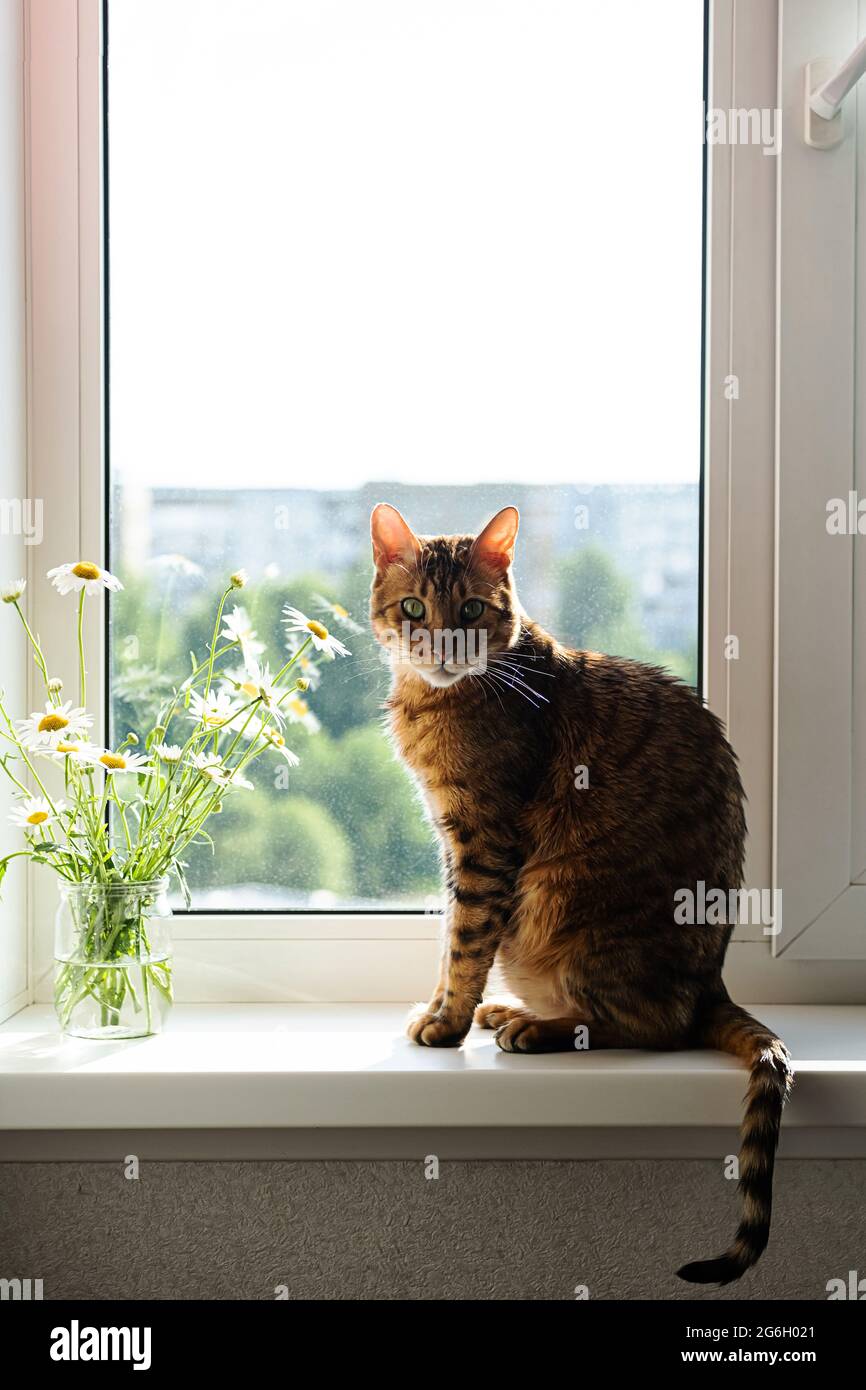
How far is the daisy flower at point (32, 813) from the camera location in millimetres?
1190

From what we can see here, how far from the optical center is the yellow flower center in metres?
1.18

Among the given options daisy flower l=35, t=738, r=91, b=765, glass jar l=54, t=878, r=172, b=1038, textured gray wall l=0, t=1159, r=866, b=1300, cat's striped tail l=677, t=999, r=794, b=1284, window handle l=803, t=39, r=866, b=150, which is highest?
window handle l=803, t=39, r=866, b=150

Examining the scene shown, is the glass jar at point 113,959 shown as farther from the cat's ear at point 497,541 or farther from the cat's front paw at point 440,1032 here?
the cat's ear at point 497,541

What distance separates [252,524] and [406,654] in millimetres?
347

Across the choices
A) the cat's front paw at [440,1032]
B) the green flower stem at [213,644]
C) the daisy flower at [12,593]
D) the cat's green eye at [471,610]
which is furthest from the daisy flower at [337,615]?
the cat's front paw at [440,1032]

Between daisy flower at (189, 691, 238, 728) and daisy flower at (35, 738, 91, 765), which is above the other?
daisy flower at (189, 691, 238, 728)

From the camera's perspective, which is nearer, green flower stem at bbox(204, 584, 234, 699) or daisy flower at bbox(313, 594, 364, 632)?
green flower stem at bbox(204, 584, 234, 699)

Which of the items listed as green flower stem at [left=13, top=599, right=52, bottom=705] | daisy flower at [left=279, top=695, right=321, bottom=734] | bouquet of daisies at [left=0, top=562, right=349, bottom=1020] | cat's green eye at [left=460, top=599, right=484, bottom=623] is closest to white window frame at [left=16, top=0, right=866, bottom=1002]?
green flower stem at [left=13, top=599, right=52, bottom=705]

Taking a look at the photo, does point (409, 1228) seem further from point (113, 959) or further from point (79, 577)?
point (79, 577)

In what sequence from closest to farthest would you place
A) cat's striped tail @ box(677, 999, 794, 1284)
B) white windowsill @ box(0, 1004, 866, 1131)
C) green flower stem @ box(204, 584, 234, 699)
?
cat's striped tail @ box(677, 999, 794, 1284) < white windowsill @ box(0, 1004, 866, 1131) < green flower stem @ box(204, 584, 234, 699)

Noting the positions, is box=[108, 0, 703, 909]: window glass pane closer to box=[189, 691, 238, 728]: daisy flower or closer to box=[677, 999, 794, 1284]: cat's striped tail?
box=[189, 691, 238, 728]: daisy flower

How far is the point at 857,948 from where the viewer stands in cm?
142
